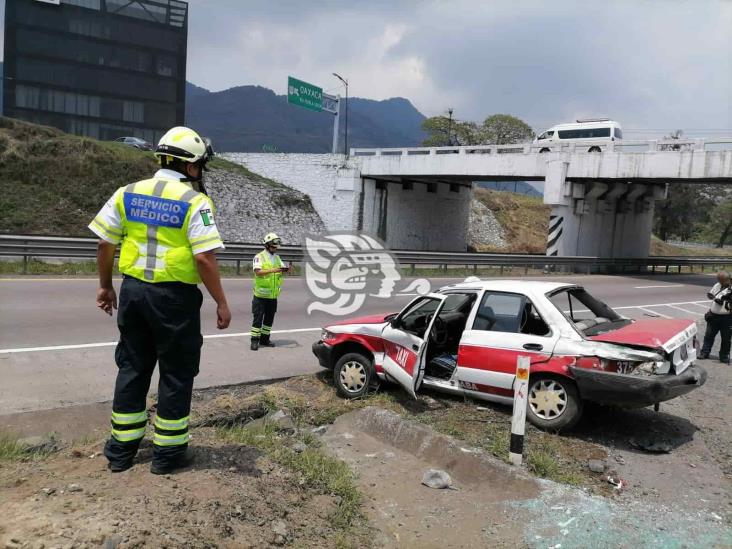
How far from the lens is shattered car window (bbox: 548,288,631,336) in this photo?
234 inches

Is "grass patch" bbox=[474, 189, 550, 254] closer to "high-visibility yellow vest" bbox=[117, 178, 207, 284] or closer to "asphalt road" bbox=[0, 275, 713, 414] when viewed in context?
"asphalt road" bbox=[0, 275, 713, 414]

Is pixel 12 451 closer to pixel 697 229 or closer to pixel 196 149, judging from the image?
pixel 196 149

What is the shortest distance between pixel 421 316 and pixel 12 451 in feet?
12.9

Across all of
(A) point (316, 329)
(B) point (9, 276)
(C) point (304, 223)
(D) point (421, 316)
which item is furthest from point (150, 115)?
(D) point (421, 316)

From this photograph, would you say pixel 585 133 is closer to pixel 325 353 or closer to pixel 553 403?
pixel 325 353

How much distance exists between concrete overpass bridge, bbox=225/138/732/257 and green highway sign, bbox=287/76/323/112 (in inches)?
155

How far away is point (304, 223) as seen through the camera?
34.3 m

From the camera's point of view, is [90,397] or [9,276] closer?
[90,397]

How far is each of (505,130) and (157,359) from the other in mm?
80434

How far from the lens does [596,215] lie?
3125cm

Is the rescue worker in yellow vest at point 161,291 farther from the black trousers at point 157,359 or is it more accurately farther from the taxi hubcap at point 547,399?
the taxi hubcap at point 547,399

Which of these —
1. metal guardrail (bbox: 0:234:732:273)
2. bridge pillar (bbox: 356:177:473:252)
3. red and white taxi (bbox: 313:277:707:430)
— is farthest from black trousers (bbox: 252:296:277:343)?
bridge pillar (bbox: 356:177:473:252)

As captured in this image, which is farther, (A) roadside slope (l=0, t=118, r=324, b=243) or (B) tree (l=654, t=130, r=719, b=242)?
(B) tree (l=654, t=130, r=719, b=242)

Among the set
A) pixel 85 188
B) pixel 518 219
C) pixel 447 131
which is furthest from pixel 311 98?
pixel 447 131
